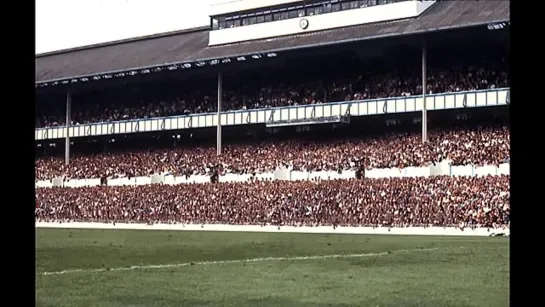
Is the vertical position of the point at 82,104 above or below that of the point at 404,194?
above

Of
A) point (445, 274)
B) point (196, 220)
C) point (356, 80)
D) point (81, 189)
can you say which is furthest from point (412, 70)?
point (445, 274)

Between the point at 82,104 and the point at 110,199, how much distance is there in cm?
1449

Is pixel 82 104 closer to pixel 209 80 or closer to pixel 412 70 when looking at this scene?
pixel 209 80

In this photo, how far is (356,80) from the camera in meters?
47.2

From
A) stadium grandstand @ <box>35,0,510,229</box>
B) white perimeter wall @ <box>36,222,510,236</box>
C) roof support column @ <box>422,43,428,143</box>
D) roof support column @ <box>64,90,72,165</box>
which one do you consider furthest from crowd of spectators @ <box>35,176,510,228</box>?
roof support column @ <box>64,90,72,165</box>

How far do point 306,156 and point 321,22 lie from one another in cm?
898

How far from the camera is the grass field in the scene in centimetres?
1061

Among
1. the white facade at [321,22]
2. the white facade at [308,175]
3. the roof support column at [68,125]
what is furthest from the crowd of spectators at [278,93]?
the white facade at [308,175]

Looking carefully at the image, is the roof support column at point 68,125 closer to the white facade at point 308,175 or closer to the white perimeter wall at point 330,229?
the white facade at point 308,175

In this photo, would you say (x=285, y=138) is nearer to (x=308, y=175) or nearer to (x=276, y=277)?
(x=308, y=175)

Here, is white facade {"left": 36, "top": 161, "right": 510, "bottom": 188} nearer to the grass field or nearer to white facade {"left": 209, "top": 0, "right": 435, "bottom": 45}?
white facade {"left": 209, "top": 0, "right": 435, "bottom": 45}

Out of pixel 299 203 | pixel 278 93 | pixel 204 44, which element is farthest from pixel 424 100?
pixel 204 44

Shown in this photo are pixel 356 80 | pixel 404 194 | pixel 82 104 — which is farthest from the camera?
pixel 82 104

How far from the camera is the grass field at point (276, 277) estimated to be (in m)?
10.6
